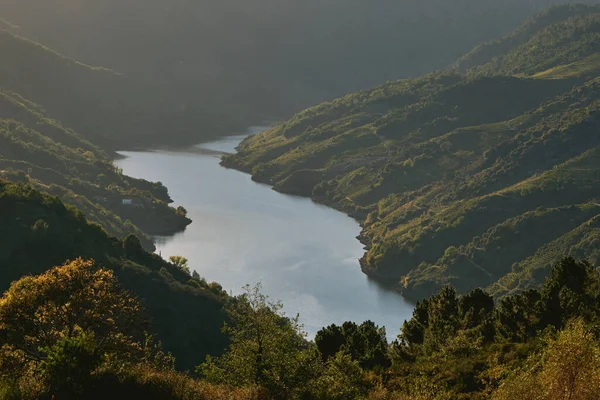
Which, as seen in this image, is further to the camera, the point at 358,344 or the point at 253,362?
the point at 358,344

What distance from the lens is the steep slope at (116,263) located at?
103500 mm

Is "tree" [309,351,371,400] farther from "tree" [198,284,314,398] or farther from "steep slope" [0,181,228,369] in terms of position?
"steep slope" [0,181,228,369]

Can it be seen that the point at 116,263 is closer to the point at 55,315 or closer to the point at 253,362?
the point at 55,315

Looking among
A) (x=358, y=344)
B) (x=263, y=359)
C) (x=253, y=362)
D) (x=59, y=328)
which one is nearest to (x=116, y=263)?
(x=358, y=344)

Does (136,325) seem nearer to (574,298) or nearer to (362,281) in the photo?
(574,298)

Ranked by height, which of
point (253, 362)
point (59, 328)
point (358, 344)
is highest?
point (59, 328)

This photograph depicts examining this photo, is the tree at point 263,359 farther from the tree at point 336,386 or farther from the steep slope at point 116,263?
the steep slope at point 116,263

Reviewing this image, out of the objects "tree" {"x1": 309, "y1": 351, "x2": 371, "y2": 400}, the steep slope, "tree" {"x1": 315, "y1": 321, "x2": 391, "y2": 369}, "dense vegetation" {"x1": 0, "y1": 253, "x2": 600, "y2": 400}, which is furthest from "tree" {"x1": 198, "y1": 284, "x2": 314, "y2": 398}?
the steep slope

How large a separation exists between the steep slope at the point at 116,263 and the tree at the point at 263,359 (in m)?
54.5

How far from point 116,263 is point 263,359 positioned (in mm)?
84815

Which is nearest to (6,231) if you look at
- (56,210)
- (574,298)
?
(56,210)

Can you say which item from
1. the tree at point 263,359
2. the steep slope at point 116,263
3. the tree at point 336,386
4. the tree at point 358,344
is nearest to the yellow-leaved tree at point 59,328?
the tree at point 263,359

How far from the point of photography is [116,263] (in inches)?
4685

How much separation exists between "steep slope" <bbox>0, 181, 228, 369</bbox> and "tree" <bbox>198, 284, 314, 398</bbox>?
54511 mm
